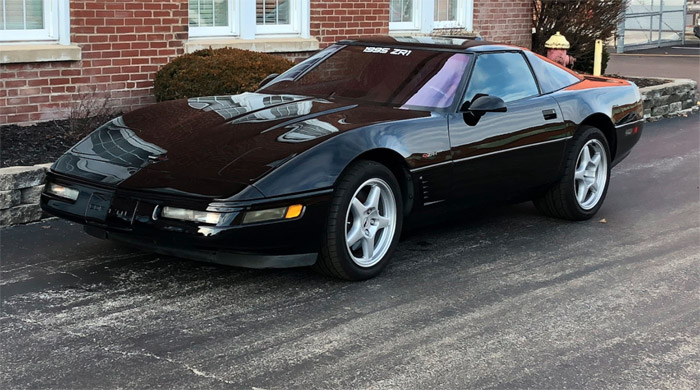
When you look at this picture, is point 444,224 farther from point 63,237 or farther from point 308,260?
point 63,237

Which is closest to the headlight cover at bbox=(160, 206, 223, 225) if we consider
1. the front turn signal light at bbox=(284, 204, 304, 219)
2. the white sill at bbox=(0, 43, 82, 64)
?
the front turn signal light at bbox=(284, 204, 304, 219)

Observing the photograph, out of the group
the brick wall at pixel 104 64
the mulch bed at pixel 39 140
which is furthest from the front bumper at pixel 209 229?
the brick wall at pixel 104 64

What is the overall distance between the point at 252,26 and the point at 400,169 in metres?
6.08

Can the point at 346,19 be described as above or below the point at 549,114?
above

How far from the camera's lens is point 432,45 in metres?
7.05

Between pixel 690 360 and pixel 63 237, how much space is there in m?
4.09

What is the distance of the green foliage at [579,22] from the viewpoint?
1584 centimetres

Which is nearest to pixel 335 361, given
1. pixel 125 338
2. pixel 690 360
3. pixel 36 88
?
pixel 125 338

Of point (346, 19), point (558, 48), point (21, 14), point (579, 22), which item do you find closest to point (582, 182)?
point (21, 14)

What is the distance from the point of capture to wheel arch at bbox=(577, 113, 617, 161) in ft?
25.3

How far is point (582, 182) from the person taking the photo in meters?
7.64

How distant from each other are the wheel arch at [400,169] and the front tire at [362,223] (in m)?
0.11

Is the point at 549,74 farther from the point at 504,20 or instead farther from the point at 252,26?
the point at 504,20

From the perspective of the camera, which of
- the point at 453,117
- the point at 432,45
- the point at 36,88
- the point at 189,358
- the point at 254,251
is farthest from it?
the point at 36,88
